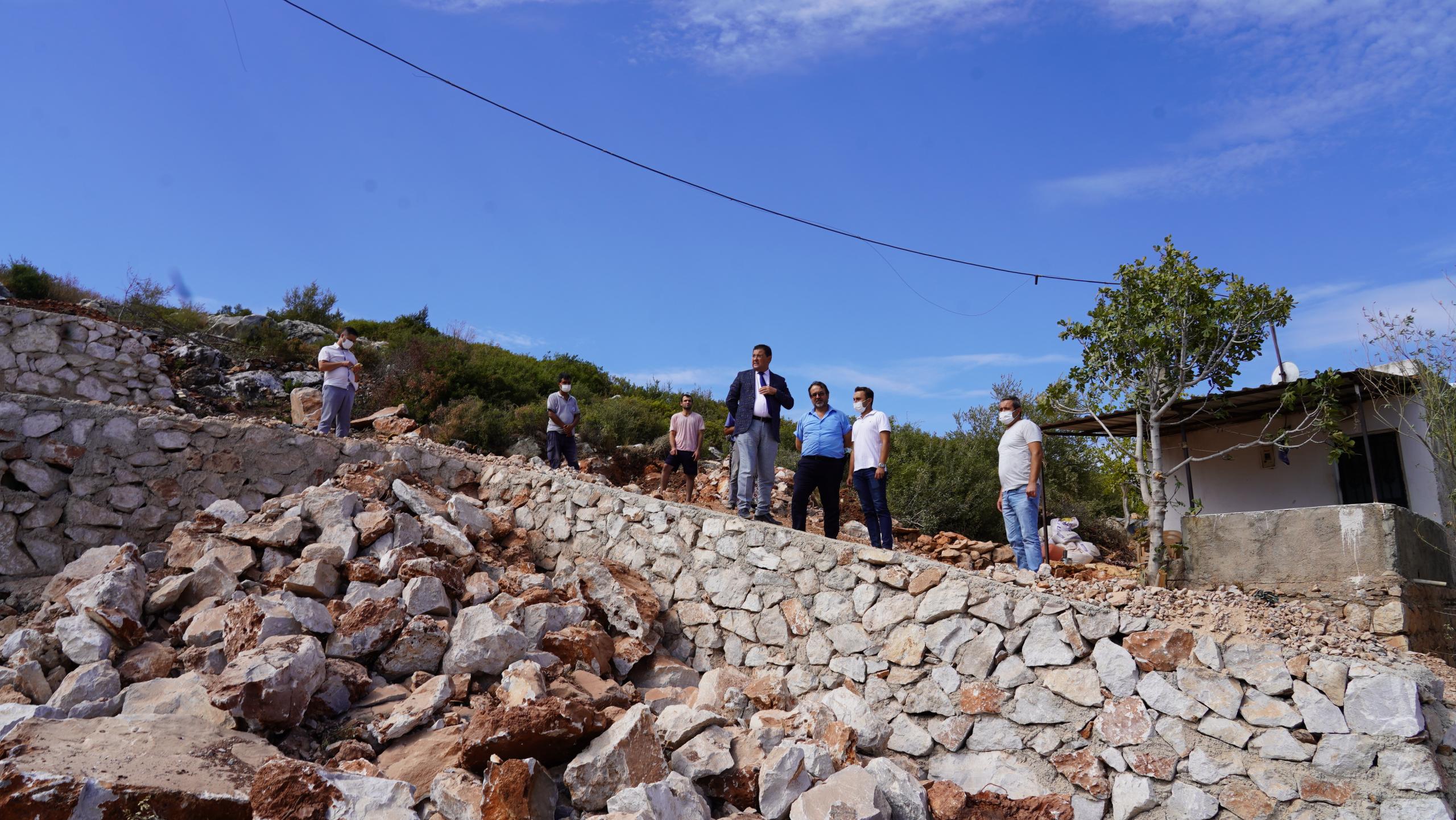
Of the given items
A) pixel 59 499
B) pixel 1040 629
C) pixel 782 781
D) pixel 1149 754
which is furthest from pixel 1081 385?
pixel 59 499

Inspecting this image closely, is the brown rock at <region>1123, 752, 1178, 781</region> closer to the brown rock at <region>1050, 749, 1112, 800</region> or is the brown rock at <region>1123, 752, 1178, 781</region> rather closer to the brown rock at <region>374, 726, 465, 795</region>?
the brown rock at <region>1050, 749, 1112, 800</region>

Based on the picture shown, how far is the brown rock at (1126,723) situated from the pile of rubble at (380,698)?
0.91 meters

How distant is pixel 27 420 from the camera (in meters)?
7.50

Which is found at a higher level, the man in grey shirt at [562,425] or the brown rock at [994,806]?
the man in grey shirt at [562,425]

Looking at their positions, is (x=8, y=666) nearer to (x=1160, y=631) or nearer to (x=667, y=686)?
(x=667, y=686)

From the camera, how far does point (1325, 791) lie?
14.4 ft

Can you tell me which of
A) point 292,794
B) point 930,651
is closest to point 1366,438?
point 930,651

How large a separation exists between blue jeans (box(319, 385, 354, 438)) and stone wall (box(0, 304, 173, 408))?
4223mm

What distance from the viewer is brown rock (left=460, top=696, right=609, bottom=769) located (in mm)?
4387

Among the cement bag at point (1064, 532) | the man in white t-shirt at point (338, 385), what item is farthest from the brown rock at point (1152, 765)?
the man in white t-shirt at point (338, 385)

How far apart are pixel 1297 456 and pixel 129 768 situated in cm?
1221

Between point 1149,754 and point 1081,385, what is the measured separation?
16.3ft

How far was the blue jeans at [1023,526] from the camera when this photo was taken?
6520 mm

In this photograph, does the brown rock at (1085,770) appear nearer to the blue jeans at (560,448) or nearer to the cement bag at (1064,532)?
the cement bag at (1064,532)
